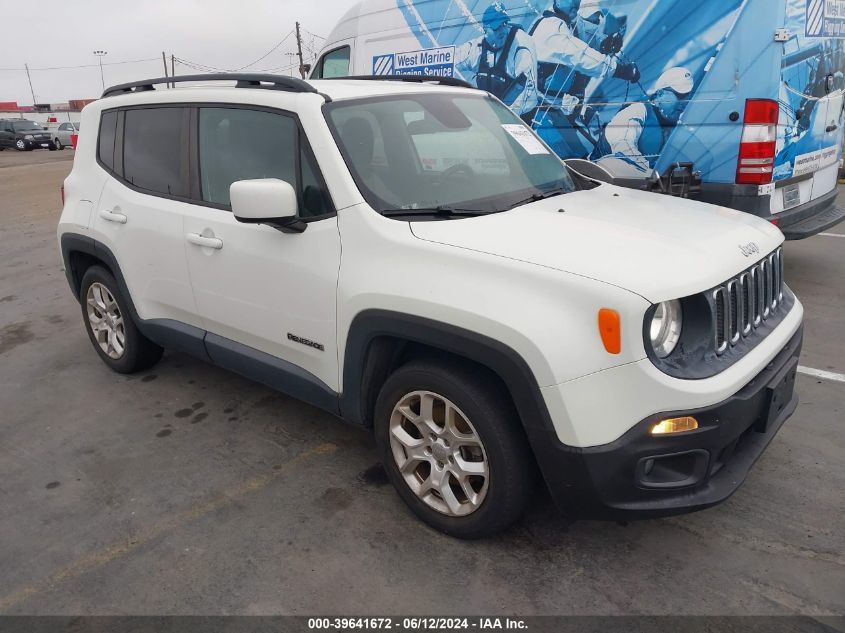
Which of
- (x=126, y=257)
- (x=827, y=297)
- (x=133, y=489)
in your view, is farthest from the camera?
(x=827, y=297)

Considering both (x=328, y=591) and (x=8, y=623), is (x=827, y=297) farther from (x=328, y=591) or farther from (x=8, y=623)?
(x=8, y=623)

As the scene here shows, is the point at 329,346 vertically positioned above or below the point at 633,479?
above

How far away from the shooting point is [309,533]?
2979 millimetres

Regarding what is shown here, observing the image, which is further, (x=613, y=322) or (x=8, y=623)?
(x=8, y=623)

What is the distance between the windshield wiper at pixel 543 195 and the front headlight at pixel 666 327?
0.92m

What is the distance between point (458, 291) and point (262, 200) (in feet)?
3.14

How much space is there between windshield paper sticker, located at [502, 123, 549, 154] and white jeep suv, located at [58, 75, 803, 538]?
3 centimetres

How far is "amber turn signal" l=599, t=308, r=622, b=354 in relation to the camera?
7.36 feet

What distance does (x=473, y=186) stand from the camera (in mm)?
3191

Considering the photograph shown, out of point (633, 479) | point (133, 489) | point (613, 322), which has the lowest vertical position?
point (133, 489)

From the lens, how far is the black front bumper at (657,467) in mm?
2320

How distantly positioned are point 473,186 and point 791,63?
3.69 meters

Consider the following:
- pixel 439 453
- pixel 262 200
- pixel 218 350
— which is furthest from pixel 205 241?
pixel 439 453

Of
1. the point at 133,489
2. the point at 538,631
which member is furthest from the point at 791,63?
the point at 133,489
